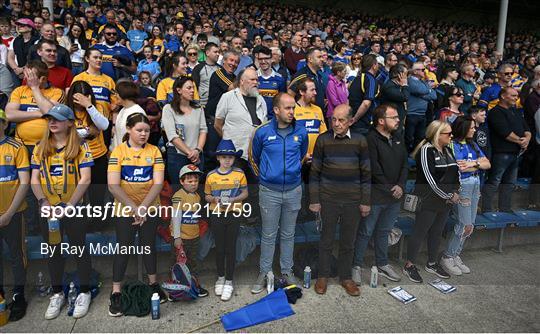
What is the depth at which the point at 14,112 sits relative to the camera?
3.64 m

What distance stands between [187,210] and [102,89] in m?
1.71

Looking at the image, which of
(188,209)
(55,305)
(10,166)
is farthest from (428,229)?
(10,166)

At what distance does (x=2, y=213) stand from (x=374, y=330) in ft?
11.1

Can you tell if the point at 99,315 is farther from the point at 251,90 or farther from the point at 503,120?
the point at 503,120

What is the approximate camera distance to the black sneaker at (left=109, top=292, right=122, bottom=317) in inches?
136

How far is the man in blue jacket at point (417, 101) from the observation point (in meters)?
5.56

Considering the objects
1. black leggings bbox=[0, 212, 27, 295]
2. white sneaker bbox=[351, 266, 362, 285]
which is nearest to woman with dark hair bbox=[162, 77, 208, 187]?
black leggings bbox=[0, 212, 27, 295]

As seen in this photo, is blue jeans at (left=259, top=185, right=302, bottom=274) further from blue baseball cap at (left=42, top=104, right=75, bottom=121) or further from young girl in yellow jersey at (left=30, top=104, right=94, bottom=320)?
blue baseball cap at (left=42, top=104, right=75, bottom=121)

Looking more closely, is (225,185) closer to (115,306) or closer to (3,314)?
(115,306)

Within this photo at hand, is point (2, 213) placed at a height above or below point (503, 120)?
below

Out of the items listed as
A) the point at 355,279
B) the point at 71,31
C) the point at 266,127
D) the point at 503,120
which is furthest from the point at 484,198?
the point at 71,31

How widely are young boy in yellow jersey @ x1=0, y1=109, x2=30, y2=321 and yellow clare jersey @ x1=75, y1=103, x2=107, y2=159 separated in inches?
24.1

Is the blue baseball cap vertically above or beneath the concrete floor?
above

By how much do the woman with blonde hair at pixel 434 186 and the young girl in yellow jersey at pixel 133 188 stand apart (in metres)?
2.78
